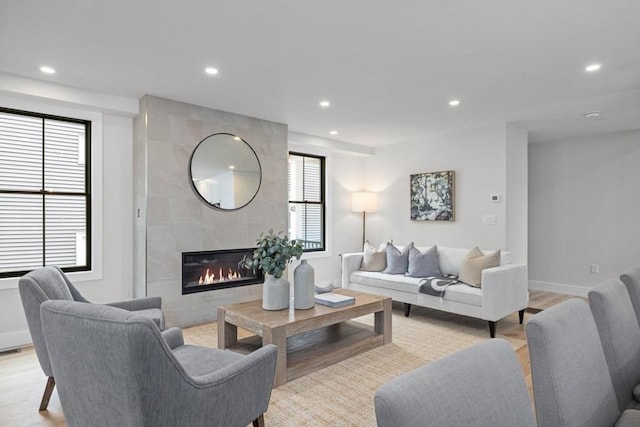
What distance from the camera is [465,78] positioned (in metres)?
3.39

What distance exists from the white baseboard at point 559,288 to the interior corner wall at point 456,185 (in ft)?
5.24

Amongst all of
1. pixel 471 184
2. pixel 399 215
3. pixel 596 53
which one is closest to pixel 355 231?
pixel 399 215

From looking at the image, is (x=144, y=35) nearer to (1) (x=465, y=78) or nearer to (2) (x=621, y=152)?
(1) (x=465, y=78)

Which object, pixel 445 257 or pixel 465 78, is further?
pixel 445 257

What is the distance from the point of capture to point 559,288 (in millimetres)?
5789

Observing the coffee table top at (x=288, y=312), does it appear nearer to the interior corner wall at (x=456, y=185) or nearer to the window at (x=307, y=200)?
the interior corner wall at (x=456, y=185)

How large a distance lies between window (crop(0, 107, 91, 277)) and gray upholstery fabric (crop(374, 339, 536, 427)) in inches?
163

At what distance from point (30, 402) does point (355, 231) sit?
16.5ft

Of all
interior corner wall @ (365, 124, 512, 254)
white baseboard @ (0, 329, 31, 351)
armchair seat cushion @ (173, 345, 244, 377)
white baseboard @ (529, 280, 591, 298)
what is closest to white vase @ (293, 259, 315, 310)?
armchair seat cushion @ (173, 345, 244, 377)

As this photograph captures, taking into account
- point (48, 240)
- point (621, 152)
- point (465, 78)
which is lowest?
point (48, 240)

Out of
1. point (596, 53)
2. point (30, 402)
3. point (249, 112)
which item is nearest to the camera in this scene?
point (30, 402)

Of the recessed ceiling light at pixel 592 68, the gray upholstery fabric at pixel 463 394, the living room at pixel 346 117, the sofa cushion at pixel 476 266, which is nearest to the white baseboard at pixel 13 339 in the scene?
the living room at pixel 346 117

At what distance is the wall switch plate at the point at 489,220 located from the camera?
5027mm

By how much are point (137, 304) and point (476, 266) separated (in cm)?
324
